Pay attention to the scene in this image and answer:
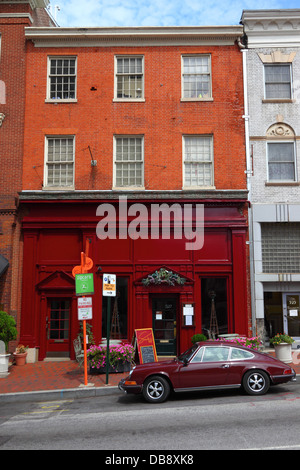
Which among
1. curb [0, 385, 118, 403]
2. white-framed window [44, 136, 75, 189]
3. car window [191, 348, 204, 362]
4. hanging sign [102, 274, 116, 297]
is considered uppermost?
white-framed window [44, 136, 75, 189]

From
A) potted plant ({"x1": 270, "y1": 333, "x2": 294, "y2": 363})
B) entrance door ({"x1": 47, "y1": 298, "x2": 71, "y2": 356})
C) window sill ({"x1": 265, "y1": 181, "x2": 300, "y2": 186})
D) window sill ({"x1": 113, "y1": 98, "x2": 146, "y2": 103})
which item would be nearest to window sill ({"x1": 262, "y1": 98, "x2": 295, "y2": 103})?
window sill ({"x1": 265, "y1": 181, "x2": 300, "y2": 186})

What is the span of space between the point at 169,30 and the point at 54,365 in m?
13.5

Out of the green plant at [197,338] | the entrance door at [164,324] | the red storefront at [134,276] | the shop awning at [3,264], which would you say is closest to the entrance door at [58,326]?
the red storefront at [134,276]

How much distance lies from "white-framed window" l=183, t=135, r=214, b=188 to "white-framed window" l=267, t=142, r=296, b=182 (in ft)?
7.77

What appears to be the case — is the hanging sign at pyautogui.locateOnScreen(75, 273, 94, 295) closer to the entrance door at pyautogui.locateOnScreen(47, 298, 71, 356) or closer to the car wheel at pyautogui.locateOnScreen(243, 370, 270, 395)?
the entrance door at pyautogui.locateOnScreen(47, 298, 71, 356)

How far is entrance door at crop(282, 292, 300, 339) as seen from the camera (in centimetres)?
1641

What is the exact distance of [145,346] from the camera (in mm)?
13508

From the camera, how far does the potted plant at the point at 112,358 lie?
43.1 feet

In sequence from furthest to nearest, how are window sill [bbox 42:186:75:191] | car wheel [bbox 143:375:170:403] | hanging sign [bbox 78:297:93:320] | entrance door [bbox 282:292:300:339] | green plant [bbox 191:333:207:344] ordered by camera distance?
window sill [bbox 42:186:75:191] → entrance door [bbox 282:292:300:339] → green plant [bbox 191:333:207:344] → hanging sign [bbox 78:297:93:320] → car wheel [bbox 143:375:170:403]

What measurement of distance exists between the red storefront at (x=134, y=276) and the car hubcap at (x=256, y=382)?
5670 mm

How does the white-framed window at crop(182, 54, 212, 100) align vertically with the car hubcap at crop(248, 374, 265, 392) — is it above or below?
above

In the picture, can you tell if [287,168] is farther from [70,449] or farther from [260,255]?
[70,449]

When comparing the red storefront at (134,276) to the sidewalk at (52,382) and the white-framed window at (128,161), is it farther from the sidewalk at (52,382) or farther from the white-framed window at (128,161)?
the sidewalk at (52,382)

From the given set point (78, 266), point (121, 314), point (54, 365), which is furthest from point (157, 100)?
point (54, 365)
